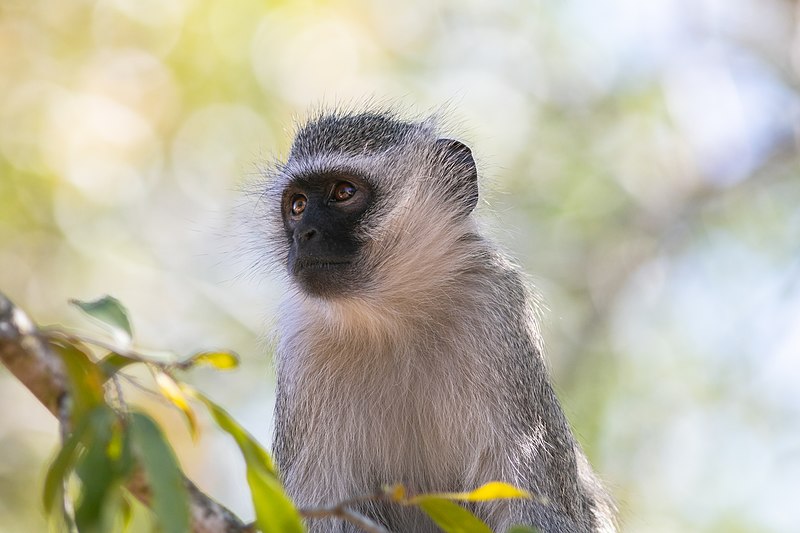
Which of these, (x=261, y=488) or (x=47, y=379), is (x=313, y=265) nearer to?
(x=261, y=488)

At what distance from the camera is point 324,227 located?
502cm

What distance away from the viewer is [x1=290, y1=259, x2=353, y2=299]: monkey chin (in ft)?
16.0

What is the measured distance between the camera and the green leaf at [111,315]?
2.53 metres

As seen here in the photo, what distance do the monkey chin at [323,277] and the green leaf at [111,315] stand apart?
222cm

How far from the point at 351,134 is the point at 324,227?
34.2 inches

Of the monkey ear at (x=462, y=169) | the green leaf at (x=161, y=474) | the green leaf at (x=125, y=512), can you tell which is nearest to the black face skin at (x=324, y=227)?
the monkey ear at (x=462, y=169)

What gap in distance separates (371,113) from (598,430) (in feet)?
15.1

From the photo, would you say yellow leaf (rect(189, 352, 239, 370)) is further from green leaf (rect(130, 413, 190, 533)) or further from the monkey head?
the monkey head

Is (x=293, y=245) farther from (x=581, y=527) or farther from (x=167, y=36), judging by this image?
(x=167, y=36)

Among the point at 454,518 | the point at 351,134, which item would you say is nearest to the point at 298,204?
the point at 351,134

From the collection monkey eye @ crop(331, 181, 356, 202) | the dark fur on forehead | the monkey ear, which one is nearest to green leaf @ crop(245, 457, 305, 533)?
monkey eye @ crop(331, 181, 356, 202)

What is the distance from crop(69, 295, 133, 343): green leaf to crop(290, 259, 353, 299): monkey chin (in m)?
2.22

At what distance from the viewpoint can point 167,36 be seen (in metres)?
10.6

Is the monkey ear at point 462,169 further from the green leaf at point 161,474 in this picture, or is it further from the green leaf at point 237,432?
the green leaf at point 161,474
